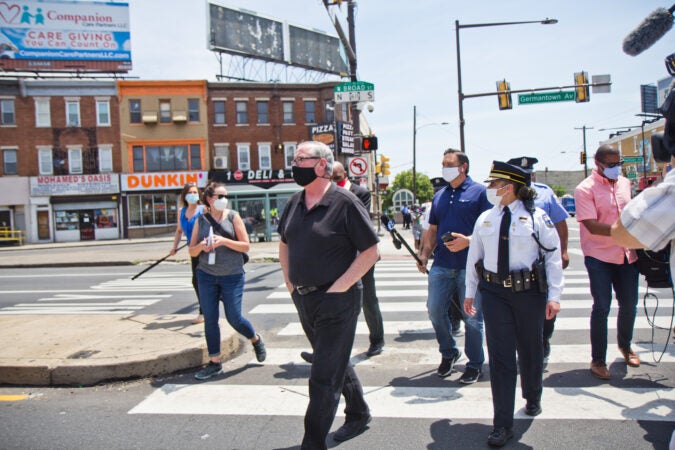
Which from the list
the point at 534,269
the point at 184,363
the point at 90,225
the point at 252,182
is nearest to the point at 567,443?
the point at 534,269

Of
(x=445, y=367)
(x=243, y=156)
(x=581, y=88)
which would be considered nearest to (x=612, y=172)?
(x=445, y=367)

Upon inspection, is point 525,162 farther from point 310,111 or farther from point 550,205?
point 310,111

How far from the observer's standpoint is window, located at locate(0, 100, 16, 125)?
114ft

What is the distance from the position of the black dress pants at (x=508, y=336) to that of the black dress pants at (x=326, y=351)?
978 mm

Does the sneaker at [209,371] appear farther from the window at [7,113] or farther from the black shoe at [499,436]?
the window at [7,113]

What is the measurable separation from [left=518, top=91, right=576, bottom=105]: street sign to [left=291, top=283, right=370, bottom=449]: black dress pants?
17.3 m

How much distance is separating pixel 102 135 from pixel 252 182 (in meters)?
11.1

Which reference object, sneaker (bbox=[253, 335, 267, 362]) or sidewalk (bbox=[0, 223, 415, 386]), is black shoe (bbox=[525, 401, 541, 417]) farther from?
sidewalk (bbox=[0, 223, 415, 386])

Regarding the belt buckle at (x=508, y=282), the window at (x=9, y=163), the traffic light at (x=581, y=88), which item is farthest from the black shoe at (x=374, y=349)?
the window at (x=9, y=163)

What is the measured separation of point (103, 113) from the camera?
35562 millimetres

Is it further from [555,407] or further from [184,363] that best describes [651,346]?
[184,363]

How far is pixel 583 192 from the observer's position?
4.55 meters

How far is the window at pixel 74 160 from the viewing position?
35203mm

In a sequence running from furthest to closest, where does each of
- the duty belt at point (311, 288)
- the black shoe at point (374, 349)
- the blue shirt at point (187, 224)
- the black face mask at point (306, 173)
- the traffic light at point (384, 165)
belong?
the traffic light at point (384, 165), the blue shirt at point (187, 224), the black shoe at point (374, 349), the black face mask at point (306, 173), the duty belt at point (311, 288)
